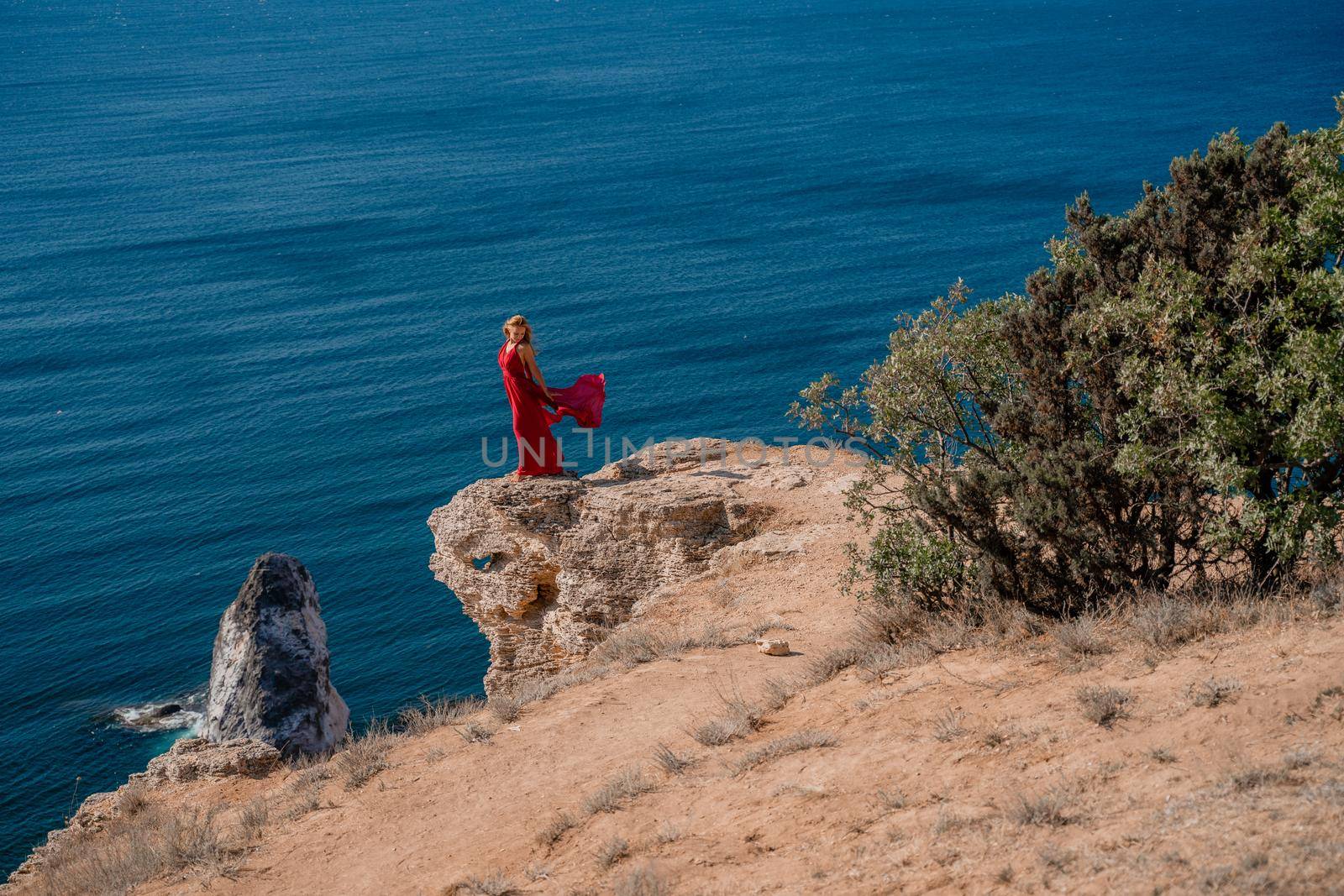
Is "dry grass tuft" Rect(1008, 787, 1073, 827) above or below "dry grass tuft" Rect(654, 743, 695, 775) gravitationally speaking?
above

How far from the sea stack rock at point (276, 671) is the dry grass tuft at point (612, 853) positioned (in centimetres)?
771

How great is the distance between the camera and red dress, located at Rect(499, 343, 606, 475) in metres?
18.2

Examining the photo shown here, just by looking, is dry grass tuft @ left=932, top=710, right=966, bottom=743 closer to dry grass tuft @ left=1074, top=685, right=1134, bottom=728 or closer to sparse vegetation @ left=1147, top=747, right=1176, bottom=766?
dry grass tuft @ left=1074, top=685, right=1134, bottom=728

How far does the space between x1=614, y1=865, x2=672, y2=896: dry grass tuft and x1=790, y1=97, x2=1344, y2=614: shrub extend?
5.64 m

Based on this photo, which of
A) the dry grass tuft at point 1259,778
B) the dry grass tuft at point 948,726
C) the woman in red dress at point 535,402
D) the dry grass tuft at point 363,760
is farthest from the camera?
the woman in red dress at point 535,402

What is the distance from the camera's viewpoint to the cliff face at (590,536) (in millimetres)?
18312

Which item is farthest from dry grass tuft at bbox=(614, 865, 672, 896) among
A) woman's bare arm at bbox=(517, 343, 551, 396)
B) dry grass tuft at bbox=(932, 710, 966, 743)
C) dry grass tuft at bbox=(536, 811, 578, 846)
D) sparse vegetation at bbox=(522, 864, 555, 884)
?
woman's bare arm at bbox=(517, 343, 551, 396)

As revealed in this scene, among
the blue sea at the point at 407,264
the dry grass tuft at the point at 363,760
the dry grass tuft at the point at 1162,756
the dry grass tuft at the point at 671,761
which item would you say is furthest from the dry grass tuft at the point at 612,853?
the blue sea at the point at 407,264

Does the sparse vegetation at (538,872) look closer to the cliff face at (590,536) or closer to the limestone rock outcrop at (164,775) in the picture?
the limestone rock outcrop at (164,775)

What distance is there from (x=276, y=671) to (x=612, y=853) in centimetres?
942

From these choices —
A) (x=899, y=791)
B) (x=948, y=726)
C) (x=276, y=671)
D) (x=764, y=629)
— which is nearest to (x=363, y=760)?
(x=276, y=671)

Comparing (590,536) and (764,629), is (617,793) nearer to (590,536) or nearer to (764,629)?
(764,629)

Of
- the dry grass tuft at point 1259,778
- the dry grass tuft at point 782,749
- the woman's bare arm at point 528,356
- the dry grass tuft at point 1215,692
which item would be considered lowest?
the dry grass tuft at point 782,749

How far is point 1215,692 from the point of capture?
8656mm
